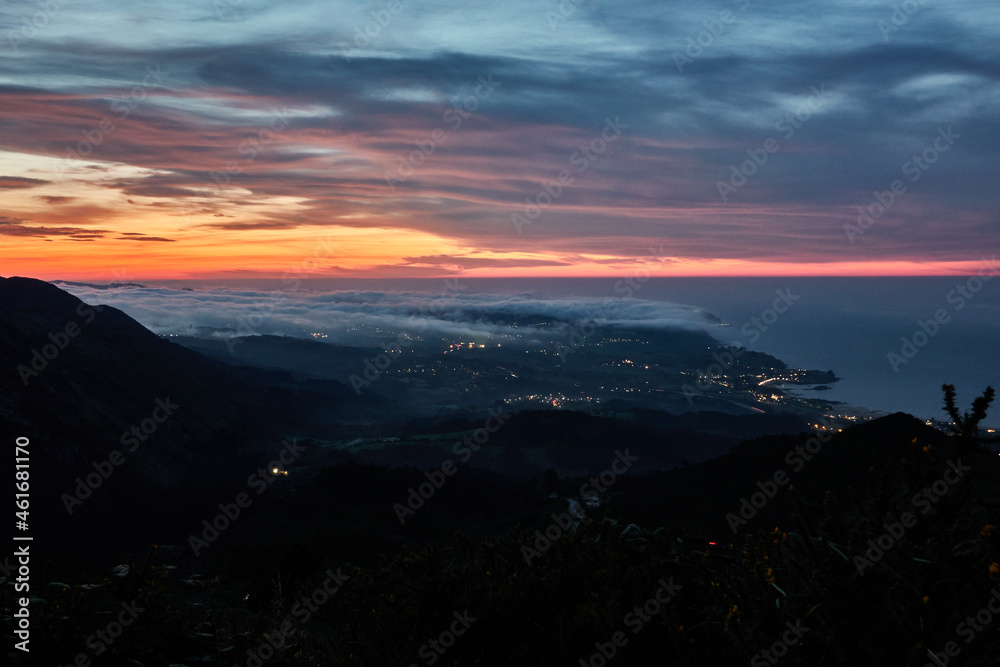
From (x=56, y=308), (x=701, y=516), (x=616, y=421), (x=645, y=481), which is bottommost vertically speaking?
(x=616, y=421)

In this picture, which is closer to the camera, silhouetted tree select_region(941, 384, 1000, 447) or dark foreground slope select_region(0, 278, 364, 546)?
silhouetted tree select_region(941, 384, 1000, 447)

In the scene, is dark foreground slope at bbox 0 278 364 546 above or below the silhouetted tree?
below

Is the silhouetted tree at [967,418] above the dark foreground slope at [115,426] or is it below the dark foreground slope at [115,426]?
above

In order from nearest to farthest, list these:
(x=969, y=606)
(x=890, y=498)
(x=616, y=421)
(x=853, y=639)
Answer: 1. (x=969, y=606)
2. (x=853, y=639)
3. (x=890, y=498)
4. (x=616, y=421)

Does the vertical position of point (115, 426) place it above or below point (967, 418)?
below

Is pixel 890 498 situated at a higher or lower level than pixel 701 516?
higher

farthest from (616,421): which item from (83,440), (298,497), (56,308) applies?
(56,308)

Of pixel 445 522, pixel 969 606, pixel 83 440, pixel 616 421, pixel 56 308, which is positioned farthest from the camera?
pixel 56 308

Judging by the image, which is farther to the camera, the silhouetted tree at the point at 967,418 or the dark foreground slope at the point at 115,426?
the dark foreground slope at the point at 115,426

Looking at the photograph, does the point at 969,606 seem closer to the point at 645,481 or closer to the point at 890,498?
the point at 890,498

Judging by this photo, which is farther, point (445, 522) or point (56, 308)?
point (56, 308)

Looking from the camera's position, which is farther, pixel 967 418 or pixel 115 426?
pixel 115 426
